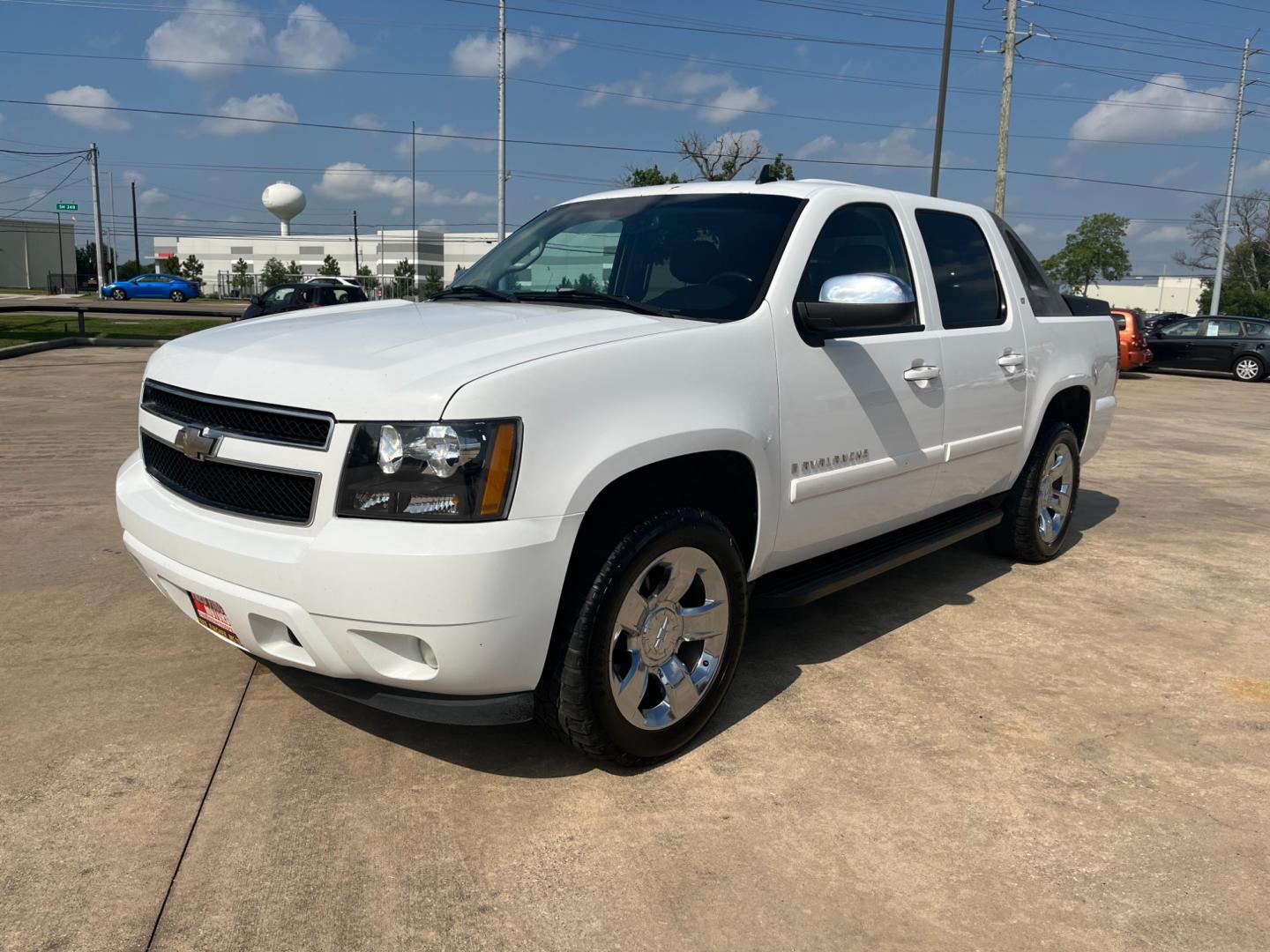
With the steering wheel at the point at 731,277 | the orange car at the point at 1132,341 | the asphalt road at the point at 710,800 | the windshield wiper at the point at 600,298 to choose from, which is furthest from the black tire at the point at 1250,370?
the windshield wiper at the point at 600,298

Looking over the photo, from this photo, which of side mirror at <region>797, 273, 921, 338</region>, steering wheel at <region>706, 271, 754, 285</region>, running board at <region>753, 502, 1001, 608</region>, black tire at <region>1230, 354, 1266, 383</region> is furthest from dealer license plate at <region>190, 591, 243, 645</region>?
black tire at <region>1230, 354, 1266, 383</region>

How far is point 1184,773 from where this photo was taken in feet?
10.5

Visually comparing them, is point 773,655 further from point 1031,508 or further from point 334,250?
point 334,250

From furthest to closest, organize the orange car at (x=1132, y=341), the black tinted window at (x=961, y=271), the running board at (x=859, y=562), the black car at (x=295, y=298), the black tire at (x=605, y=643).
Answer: the black car at (x=295, y=298)
the orange car at (x=1132, y=341)
the black tinted window at (x=961, y=271)
the running board at (x=859, y=562)
the black tire at (x=605, y=643)

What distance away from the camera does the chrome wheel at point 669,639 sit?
3.01 m

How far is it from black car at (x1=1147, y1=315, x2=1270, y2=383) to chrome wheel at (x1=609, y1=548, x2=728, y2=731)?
22.3 m

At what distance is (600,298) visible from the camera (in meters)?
3.61

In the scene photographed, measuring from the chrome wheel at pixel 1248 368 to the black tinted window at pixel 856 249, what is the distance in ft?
71.2

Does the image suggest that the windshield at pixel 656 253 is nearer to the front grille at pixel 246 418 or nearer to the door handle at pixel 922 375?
the door handle at pixel 922 375

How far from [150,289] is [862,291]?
6089 centimetres

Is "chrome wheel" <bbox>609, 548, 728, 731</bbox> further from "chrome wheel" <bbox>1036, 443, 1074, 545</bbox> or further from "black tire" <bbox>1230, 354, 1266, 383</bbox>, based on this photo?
"black tire" <bbox>1230, 354, 1266, 383</bbox>

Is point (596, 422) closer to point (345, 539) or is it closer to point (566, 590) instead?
point (566, 590)

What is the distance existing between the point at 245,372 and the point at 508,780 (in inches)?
56.6

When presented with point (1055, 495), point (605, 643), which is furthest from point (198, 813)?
point (1055, 495)
